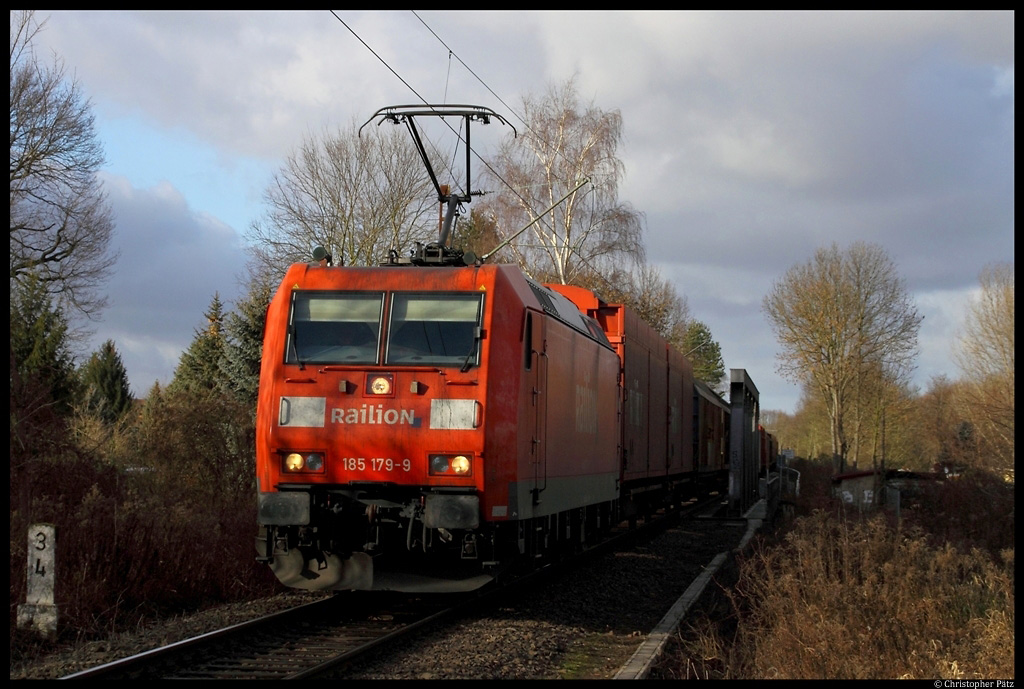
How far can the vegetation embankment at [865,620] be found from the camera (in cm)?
674

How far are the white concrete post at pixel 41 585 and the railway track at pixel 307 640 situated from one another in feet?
4.47

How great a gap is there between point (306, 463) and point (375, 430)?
2.15 ft

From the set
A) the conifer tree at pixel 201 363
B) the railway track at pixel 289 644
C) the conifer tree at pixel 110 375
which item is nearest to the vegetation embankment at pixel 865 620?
the railway track at pixel 289 644

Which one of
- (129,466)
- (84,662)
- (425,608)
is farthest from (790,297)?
(84,662)

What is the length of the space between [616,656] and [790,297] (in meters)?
36.1

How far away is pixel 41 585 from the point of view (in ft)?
26.4

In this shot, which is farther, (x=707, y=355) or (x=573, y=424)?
(x=707, y=355)

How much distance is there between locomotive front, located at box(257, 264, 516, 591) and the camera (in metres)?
8.27

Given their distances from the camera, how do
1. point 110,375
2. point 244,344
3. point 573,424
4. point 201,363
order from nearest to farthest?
point 573,424, point 244,344, point 201,363, point 110,375

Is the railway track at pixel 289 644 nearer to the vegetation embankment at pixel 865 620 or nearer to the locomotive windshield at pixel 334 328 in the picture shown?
the locomotive windshield at pixel 334 328

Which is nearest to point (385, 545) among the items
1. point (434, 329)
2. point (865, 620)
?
point (434, 329)

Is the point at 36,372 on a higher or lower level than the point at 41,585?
higher

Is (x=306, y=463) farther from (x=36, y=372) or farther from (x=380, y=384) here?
(x=36, y=372)

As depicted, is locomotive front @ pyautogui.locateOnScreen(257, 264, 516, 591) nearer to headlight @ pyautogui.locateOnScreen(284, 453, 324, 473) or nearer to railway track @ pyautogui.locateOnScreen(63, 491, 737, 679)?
headlight @ pyautogui.locateOnScreen(284, 453, 324, 473)
